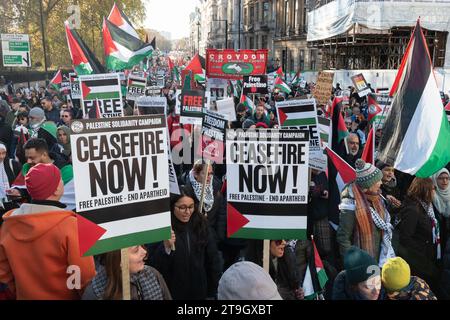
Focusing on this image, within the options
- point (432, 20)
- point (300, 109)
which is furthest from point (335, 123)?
point (432, 20)

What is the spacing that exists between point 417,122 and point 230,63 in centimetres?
803

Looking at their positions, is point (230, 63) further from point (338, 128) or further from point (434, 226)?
point (434, 226)

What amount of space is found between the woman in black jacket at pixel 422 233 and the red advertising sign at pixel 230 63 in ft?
25.6

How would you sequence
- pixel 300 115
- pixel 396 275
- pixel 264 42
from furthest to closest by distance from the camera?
pixel 264 42 → pixel 300 115 → pixel 396 275

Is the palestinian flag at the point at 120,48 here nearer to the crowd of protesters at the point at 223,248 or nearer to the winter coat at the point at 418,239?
the crowd of protesters at the point at 223,248

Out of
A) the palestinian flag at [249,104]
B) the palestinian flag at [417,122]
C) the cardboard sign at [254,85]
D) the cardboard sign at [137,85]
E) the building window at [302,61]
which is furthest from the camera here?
the building window at [302,61]

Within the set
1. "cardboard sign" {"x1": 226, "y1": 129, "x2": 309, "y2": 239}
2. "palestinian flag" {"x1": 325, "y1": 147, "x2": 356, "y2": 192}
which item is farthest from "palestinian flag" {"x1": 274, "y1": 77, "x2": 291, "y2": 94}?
"cardboard sign" {"x1": 226, "y1": 129, "x2": 309, "y2": 239}

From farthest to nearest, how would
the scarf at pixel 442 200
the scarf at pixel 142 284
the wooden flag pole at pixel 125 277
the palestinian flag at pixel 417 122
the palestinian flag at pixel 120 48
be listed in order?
the palestinian flag at pixel 120 48, the scarf at pixel 442 200, the palestinian flag at pixel 417 122, the scarf at pixel 142 284, the wooden flag pole at pixel 125 277

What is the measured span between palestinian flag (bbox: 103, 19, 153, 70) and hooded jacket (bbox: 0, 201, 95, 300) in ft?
26.1

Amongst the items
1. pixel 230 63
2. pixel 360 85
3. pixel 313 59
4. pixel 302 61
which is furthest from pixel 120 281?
pixel 302 61

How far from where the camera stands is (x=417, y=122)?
13.7ft

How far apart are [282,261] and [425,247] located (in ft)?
5.31

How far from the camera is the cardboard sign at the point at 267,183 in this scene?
3.36m

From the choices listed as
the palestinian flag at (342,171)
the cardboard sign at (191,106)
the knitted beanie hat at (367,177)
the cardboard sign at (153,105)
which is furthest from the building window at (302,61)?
the knitted beanie hat at (367,177)
